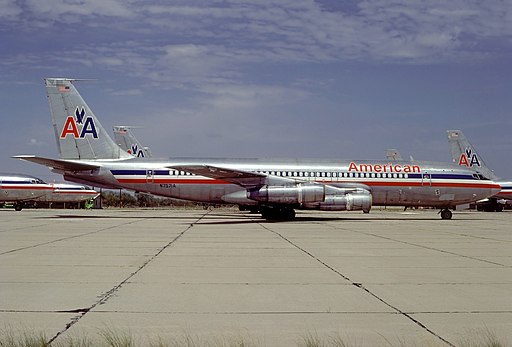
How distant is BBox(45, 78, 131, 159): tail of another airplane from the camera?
2855 centimetres

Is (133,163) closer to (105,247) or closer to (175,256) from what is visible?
(105,247)

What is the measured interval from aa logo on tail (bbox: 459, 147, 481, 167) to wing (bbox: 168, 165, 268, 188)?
2808 centimetres

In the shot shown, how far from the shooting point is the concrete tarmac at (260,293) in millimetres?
5348

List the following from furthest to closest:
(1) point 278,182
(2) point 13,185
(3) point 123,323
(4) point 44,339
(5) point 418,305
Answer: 1. (2) point 13,185
2. (1) point 278,182
3. (5) point 418,305
4. (3) point 123,323
5. (4) point 44,339

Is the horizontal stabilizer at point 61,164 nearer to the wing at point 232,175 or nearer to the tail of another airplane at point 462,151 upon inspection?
the wing at point 232,175

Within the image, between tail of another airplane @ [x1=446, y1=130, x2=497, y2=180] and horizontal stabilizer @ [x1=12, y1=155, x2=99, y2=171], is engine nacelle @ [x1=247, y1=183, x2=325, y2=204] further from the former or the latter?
tail of another airplane @ [x1=446, y1=130, x2=497, y2=180]

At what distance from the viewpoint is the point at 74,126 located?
94.3ft

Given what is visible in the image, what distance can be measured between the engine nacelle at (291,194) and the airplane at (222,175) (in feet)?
3.38

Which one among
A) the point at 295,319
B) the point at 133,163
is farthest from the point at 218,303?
the point at 133,163

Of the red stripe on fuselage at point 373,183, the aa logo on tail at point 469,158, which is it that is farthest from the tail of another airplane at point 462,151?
the red stripe on fuselage at point 373,183

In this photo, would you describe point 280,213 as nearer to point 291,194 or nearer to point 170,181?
point 291,194

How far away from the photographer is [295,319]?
5.85 m

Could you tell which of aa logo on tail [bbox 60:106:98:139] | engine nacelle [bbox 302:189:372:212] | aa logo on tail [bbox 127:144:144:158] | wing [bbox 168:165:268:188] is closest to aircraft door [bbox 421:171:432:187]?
engine nacelle [bbox 302:189:372:212]

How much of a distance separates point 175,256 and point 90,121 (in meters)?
19.8
